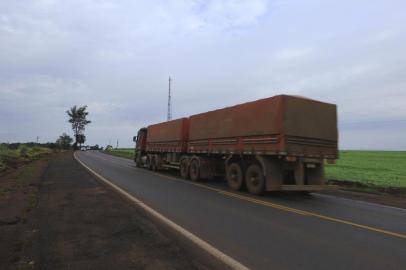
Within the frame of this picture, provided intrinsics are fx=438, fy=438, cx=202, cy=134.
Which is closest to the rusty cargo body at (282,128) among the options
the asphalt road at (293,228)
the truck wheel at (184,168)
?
the asphalt road at (293,228)

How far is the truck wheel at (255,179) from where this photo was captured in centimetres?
1477

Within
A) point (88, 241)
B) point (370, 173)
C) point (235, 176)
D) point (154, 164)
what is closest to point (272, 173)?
point (235, 176)

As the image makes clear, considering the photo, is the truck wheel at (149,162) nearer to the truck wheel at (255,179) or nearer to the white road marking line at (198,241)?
the truck wheel at (255,179)

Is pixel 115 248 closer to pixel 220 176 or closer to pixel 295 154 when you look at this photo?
pixel 295 154

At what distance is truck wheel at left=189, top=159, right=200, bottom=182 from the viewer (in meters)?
20.3

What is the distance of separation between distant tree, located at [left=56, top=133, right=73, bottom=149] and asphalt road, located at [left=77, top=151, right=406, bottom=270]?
319 ft

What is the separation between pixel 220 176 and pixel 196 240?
1286 centimetres

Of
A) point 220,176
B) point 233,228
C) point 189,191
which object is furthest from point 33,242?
point 220,176

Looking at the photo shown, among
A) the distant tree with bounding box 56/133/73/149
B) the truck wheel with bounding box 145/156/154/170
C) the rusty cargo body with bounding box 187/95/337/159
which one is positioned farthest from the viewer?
the distant tree with bounding box 56/133/73/149

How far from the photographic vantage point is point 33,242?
23.6ft

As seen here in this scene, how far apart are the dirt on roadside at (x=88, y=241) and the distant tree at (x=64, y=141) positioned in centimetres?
9886

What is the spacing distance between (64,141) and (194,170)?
9471 cm

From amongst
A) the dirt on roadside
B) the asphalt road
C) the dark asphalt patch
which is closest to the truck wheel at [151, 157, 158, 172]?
the asphalt road

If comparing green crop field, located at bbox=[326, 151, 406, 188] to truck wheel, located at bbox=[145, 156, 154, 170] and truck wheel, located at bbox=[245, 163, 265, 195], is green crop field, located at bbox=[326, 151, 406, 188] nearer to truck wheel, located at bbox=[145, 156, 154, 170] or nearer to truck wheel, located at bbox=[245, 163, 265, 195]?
truck wheel, located at bbox=[245, 163, 265, 195]
